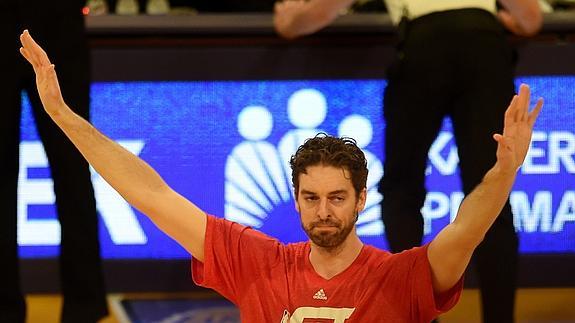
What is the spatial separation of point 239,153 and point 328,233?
7.90 feet

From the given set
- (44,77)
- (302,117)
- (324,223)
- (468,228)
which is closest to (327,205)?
(324,223)

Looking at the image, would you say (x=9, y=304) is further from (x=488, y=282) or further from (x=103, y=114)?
(x=488, y=282)

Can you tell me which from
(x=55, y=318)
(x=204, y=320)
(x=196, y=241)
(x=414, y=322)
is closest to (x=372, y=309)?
(x=414, y=322)

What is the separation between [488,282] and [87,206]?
153 centimetres

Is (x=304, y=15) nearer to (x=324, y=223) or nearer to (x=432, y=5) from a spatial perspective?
(x=432, y=5)

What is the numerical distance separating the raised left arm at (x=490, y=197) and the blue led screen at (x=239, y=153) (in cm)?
239

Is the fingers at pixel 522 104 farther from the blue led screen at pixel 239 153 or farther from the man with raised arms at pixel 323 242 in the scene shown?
the blue led screen at pixel 239 153

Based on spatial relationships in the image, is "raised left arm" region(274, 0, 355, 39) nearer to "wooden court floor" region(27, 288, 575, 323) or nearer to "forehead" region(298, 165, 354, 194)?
"wooden court floor" region(27, 288, 575, 323)

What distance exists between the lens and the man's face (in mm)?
3438

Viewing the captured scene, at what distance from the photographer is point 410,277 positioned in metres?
3.49

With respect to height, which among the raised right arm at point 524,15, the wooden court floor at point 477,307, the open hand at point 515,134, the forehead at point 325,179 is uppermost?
the raised right arm at point 524,15

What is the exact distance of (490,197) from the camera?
3.33 meters

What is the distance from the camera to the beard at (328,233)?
3.44m

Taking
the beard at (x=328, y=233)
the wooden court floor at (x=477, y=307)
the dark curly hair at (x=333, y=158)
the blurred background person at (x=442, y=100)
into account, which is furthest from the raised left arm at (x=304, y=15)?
the beard at (x=328, y=233)
